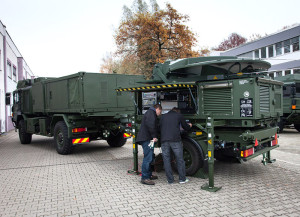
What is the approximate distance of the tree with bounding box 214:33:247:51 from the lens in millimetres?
53375

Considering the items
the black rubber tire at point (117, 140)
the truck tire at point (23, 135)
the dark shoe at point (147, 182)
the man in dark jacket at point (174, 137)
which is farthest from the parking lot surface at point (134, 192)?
the truck tire at point (23, 135)

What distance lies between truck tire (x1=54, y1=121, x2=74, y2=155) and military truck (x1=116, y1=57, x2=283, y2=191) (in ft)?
11.3

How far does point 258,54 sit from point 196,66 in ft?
98.1

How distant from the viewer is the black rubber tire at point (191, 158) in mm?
6156

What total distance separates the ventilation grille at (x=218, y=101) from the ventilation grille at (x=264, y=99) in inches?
24.2

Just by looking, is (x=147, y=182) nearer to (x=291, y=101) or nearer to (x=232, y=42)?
(x=291, y=101)

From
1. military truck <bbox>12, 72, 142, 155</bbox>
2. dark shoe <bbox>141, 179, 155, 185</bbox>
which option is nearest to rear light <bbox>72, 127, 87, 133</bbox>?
military truck <bbox>12, 72, 142, 155</bbox>

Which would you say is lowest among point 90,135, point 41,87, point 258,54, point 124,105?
point 90,135

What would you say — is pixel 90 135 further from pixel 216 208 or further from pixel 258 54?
pixel 258 54

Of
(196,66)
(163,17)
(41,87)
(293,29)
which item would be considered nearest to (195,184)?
(196,66)

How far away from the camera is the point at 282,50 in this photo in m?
29.7

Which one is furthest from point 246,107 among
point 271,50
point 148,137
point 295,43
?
point 271,50

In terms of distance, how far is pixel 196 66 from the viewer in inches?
250

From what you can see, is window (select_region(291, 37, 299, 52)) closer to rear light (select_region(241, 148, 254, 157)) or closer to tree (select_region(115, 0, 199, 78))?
tree (select_region(115, 0, 199, 78))
